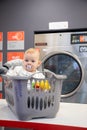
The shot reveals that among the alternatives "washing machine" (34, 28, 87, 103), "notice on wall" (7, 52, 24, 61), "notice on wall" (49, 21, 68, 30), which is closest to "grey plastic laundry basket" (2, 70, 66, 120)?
"washing machine" (34, 28, 87, 103)

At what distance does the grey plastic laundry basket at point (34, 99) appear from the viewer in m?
0.87

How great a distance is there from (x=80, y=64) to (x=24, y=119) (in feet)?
5.86

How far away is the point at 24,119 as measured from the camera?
865mm

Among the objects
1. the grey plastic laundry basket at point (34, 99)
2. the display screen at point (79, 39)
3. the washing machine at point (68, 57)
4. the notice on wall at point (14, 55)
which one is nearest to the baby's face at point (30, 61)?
the grey plastic laundry basket at point (34, 99)

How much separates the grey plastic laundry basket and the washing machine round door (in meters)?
1.69

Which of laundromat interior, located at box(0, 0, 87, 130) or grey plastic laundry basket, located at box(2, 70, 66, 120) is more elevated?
laundromat interior, located at box(0, 0, 87, 130)

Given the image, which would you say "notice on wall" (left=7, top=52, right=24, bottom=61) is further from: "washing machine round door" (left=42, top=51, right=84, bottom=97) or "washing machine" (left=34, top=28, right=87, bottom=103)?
"washing machine round door" (left=42, top=51, right=84, bottom=97)

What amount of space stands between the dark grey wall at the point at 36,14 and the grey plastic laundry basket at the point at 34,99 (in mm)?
1877

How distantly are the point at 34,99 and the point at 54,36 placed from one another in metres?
→ 1.90

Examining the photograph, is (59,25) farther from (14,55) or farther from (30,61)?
(30,61)

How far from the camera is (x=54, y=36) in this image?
2703 mm

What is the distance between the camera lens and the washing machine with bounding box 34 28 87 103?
256 cm

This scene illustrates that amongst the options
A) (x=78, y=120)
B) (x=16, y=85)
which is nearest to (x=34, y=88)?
(x=16, y=85)

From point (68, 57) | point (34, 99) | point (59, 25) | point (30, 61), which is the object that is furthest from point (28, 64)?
point (59, 25)
